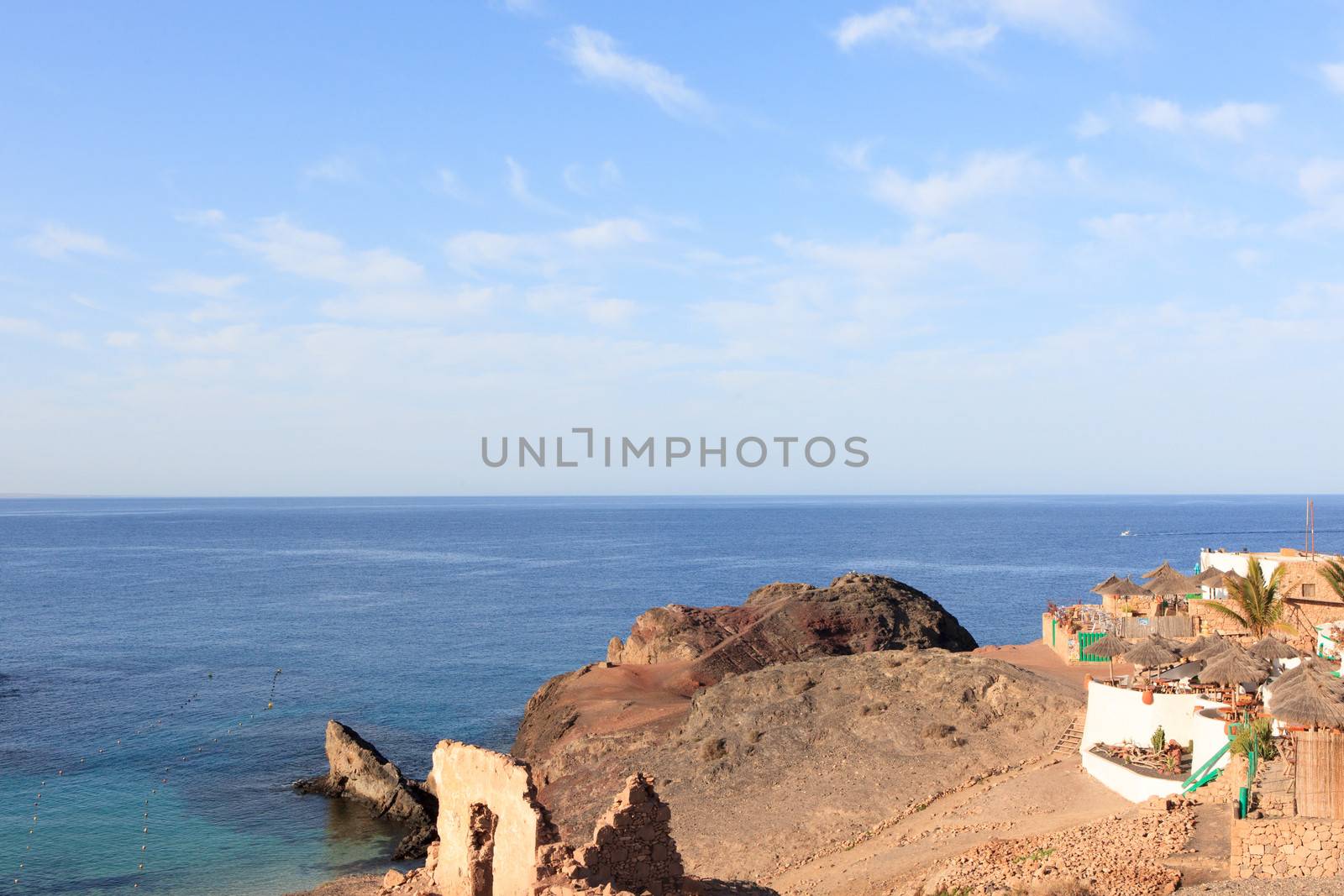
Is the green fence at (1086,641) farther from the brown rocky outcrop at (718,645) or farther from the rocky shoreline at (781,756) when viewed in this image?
the brown rocky outcrop at (718,645)

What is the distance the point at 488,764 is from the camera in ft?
62.8

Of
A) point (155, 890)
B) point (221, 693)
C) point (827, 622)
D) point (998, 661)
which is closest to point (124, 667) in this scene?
point (221, 693)

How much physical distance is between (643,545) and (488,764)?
17554cm

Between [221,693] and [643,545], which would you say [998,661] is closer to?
[221,693]

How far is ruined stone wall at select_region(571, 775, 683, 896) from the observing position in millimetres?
17750

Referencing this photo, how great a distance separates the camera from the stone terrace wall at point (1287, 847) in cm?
1939

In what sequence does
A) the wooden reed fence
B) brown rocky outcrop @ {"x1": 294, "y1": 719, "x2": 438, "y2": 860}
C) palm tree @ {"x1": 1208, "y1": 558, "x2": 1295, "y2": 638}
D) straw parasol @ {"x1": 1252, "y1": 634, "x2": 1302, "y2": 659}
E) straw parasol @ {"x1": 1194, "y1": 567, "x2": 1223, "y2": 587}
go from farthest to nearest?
straw parasol @ {"x1": 1194, "y1": 567, "x2": 1223, "y2": 587}, brown rocky outcrop @ {"x1": 294, "y1": 719, "x2": 438, "y2": 860}, palm tree @ {"x1": 1208, "y1": 558, "x2": 1295, "y2": 638}, straw parasol @ {"x1": 1252, "y1": 634, "x2": 1302, "y2": 659}, the wooden reed fence

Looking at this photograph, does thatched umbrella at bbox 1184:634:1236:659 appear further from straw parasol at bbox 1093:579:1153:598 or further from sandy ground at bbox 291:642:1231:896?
straw parasol at bbox 1093:579:1153:598

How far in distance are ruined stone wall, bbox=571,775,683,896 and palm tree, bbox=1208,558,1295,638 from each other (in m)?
28.9

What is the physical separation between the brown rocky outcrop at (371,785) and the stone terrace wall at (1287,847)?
27088 mm

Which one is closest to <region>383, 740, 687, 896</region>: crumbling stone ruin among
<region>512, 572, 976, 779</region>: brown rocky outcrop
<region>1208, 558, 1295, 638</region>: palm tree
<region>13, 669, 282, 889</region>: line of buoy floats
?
<region>13, 669, 282, 889</region>: line of buoy floats

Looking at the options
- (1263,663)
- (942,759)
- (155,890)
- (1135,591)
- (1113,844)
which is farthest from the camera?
(1135,591)

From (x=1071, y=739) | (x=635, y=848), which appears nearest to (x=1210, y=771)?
(x=1071, y=739)

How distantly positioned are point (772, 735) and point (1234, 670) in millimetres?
17195
